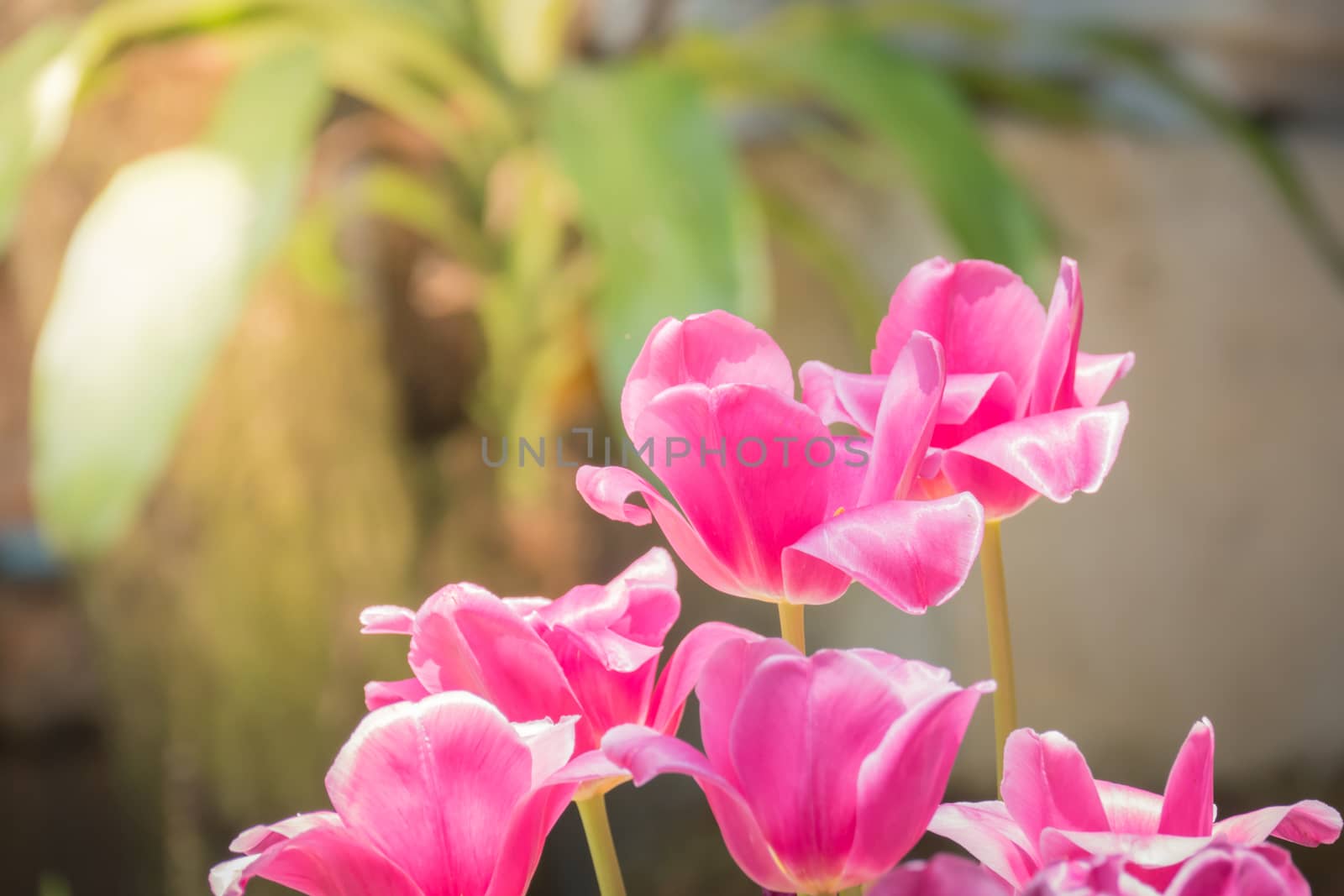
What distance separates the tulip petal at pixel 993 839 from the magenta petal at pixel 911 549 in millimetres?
22

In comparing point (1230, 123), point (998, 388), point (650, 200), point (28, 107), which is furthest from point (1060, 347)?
point (1230, 123)

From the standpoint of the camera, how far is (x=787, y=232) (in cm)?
77

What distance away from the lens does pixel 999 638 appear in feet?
0.44

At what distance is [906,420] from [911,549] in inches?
0.5

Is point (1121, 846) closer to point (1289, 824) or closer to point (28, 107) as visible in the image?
point (1289, 824)

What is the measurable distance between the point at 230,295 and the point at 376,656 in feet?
1.12

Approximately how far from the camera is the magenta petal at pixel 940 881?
86 mm

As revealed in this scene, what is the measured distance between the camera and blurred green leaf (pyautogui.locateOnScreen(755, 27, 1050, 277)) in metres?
0.58

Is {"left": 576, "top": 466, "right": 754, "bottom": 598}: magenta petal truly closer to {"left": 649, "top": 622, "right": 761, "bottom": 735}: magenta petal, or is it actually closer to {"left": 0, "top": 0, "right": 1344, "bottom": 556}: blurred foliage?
{"left": 649, "top": 622, "right": 761, "bottom": 735}: magenta petal

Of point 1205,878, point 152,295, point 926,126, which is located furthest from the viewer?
point 926,126

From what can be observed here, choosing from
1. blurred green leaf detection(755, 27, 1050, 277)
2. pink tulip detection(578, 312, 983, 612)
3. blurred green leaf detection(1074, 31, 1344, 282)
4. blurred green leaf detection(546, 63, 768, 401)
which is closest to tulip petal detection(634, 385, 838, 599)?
pink tulip detection(578, 312, 983, 612)

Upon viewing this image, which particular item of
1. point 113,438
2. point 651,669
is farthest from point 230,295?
point 651,669

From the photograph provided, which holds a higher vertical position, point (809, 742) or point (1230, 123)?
point (1230, 123)

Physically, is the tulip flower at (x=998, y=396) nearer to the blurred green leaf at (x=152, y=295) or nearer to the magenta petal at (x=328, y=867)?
the magenta petal at (x=328, y=867)
